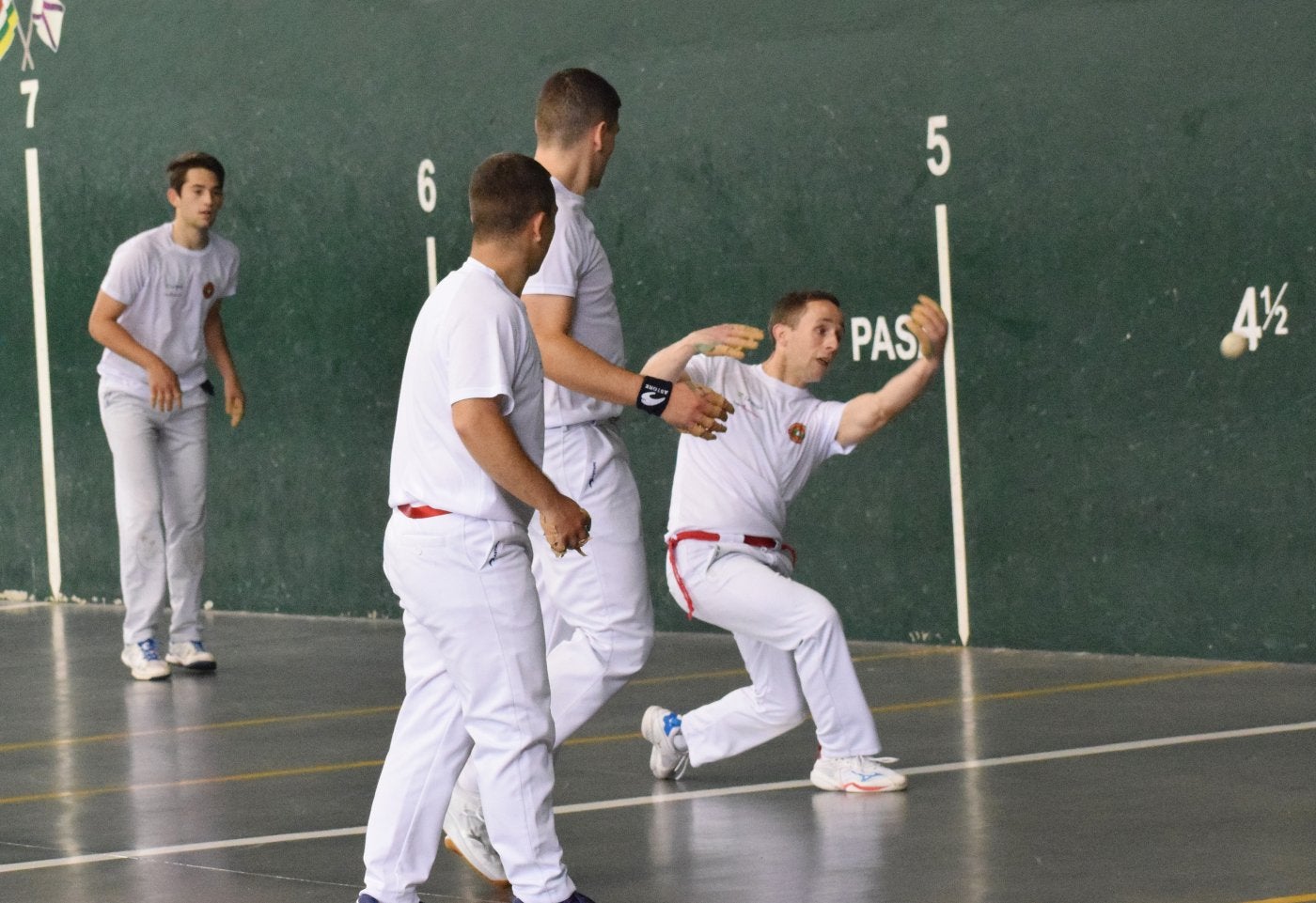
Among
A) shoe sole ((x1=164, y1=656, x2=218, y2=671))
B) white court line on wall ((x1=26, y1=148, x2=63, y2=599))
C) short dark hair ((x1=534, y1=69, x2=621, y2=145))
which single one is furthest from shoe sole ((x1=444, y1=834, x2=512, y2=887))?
white court line on wall ((x1=26, y1=148, x2=63, y2=599))

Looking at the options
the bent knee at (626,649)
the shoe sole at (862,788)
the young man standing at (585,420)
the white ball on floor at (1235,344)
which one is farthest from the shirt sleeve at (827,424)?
the white ball on floor at (1235,344)

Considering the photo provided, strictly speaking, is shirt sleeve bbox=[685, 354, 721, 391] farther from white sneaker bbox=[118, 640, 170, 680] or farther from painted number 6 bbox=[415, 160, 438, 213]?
painted number 6 bbox=[415, 160, 438, 213]

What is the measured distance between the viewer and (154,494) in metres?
8.86

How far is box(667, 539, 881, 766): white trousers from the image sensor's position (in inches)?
239

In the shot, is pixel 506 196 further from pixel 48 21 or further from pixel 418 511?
pixel 48 21

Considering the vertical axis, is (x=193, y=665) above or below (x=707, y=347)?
below

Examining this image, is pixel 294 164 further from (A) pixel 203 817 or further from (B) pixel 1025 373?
(A) pixel 203 817

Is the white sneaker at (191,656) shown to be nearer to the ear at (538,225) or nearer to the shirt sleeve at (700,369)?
the shirt sleeve at (700,369)

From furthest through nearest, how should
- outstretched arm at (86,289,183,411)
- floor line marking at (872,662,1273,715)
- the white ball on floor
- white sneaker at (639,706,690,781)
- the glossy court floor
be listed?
1. outstretched arm at (86,289,183,411)
2. the white ball on floor
3. floor line marking at (872,662,1273,715)
4. white sneaker at (639,706,690,781)
5. the glossy court floor

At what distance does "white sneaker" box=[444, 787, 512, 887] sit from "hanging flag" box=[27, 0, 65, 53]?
7354 millimetres

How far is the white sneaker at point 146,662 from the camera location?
8.73m

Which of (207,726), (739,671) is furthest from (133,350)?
(739,671)

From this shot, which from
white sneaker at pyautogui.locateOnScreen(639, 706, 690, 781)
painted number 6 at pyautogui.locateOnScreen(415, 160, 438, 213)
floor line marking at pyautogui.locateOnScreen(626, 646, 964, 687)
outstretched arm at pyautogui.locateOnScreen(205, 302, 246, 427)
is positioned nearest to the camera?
white sneaker at pyautogui.locateOnScreen(639, 706, 690, 781)

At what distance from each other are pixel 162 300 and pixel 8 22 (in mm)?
3544
